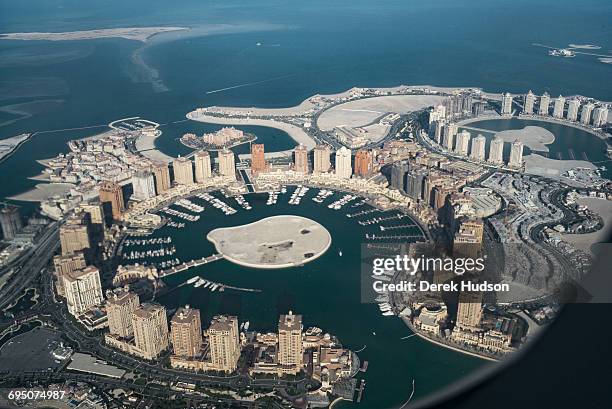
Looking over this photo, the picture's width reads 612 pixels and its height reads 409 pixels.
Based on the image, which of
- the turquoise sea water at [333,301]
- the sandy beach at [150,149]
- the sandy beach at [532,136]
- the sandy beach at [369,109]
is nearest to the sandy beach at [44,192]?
the sandy beach at [150,149]

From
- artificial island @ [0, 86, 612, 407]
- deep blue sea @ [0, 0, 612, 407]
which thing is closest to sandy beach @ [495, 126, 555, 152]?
artificial island @ [0, 86, 612, 407]

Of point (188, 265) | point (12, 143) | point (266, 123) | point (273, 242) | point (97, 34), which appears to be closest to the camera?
point (188, 265)

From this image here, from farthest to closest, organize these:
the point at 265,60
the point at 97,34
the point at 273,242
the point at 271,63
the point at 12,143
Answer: the point at 97,34 < the point at 265,60 < the point at 271,63 < the point at 12,143 < the point at 273,242

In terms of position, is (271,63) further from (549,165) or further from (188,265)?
(188,265)

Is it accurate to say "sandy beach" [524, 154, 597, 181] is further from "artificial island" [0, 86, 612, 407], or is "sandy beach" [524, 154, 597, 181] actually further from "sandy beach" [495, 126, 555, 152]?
"sandy beach" [495, 126, 555, 152]

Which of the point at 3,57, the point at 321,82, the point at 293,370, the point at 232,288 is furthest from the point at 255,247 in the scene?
the point at 3,57

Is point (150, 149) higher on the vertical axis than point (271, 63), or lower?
lower

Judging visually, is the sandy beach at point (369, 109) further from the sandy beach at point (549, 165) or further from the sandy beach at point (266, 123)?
the sandy beach at point (549, 165)

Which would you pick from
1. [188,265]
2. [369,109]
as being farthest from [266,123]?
[188,265]
